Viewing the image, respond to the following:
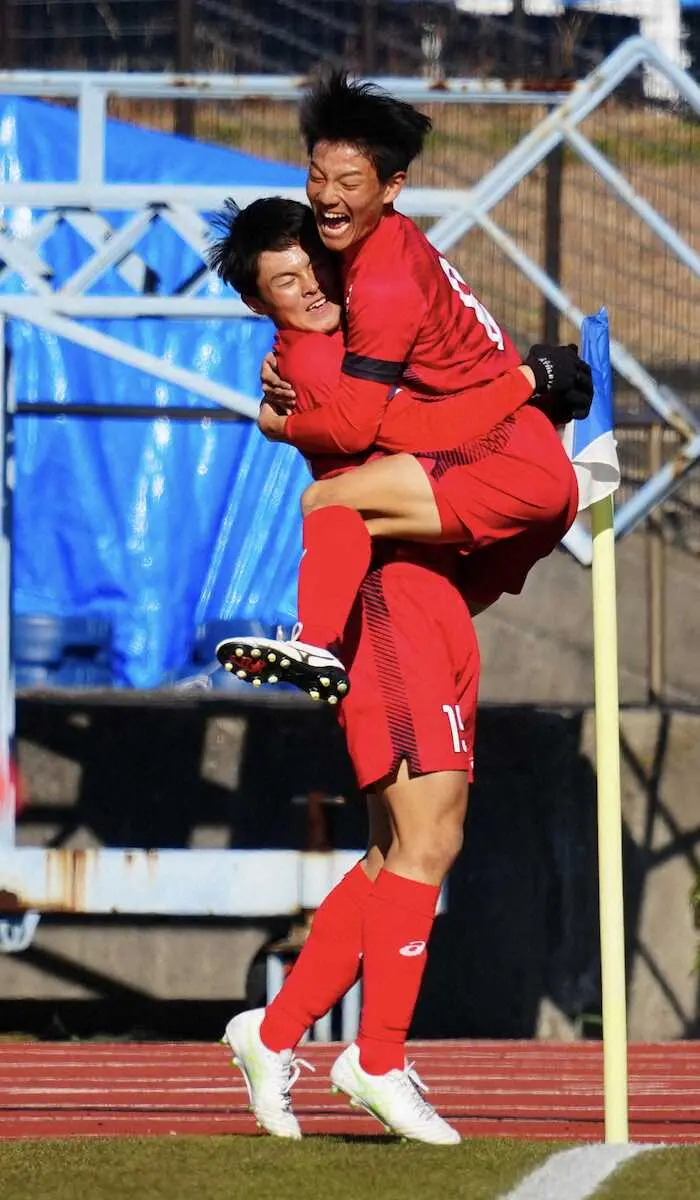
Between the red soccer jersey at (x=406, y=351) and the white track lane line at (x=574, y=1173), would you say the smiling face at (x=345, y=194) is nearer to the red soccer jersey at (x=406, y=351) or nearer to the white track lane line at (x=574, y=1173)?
the red soccer jersey at (x=406, y=351)

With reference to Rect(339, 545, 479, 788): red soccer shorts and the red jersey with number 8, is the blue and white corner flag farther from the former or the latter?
Rect(339, 545, 479, 788): red soccer shorts

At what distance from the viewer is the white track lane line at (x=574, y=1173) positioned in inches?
131

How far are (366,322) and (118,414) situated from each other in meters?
5.02

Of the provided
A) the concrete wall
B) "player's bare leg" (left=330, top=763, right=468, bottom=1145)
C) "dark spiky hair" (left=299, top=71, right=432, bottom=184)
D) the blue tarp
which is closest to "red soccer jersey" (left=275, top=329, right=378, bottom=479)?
"dark spiky hair" (left=299, top=71, right=432, bottom=184)

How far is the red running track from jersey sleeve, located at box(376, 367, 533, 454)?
1.27m

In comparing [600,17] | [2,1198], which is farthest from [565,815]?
[600,17]

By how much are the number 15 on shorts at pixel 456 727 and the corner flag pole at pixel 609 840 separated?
261mm

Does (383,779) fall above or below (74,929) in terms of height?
above

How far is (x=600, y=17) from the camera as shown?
12.6m

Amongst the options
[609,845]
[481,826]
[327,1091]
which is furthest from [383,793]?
[481,826]

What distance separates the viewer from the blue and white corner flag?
396cm

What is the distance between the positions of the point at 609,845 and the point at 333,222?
1188 millimetres

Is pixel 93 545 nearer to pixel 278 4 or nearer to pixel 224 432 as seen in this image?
pixel 224 432

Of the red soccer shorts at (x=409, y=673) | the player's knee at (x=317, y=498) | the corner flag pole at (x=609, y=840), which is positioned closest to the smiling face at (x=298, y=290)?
the player's knee at (x=317, y=498)
